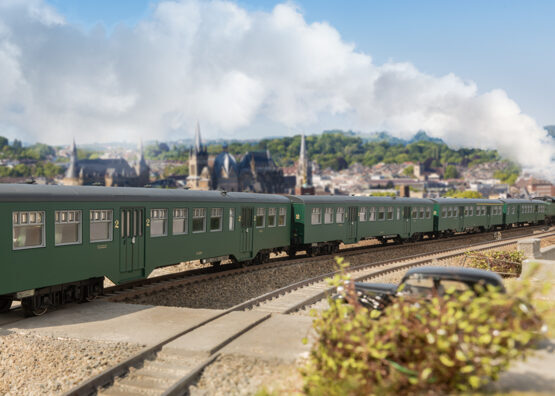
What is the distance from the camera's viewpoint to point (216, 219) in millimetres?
20734

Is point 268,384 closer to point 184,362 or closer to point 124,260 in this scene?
point 184,362

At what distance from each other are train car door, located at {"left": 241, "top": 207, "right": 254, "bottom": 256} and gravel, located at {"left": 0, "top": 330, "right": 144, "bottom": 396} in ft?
37.0

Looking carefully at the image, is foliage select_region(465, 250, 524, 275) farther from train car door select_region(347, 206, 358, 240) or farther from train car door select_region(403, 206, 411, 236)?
train car door select_region(403, 206, 411, 236)

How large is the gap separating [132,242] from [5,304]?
12.5 ft

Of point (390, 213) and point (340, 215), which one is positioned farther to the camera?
point (390, 213)

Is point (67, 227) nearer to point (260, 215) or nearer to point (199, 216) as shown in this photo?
point (199, 216)

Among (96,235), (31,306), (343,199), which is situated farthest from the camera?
(343,199)

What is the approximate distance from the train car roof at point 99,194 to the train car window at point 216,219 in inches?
15.9

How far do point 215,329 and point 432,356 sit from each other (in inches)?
238

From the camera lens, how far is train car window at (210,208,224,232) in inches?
806

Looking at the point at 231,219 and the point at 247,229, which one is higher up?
the point at 231,219

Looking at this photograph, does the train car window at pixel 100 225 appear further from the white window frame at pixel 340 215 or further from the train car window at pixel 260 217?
the white window frame at pixel 340 215

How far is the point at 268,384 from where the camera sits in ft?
29.1

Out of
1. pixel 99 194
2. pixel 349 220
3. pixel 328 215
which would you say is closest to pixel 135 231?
pixel 99 194
